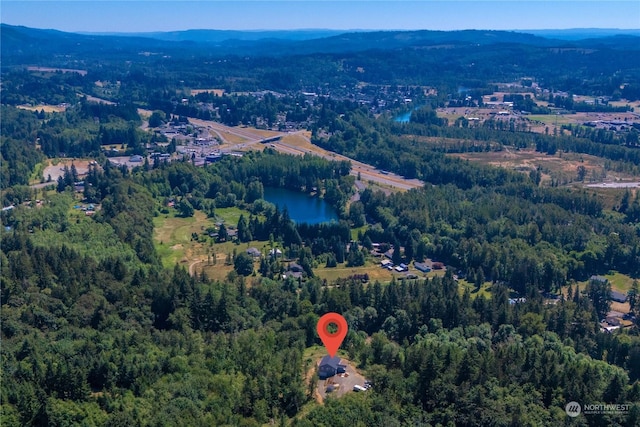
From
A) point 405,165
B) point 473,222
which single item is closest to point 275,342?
point 473,222

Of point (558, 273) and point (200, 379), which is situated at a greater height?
point (200, 379)

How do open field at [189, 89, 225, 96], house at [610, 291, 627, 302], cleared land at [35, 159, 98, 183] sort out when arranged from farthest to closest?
open field at [189, 89, 225, 96]
cleared land at [35, 159, 98, 183]
house at [610, 291, 627, 302]

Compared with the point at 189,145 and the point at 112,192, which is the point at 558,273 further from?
the point at 189,145

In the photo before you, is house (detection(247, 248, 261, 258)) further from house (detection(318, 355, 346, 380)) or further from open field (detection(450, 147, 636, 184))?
open field (detection(450, 147, 636, 184))

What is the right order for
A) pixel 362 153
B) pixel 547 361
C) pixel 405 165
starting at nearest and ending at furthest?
pixel 547 361
pixel 405 165
pixel 362 153

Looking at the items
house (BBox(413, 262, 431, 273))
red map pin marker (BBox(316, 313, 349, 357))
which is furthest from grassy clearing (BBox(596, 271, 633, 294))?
red map pin marker (BBox(316, 313, 349, 357))

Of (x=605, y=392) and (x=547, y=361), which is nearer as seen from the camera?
(x=605, y=392)

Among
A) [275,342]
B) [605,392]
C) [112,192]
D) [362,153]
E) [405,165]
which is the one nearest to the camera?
[605,392]
